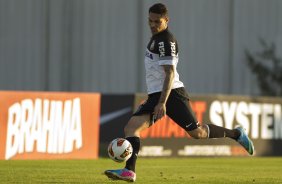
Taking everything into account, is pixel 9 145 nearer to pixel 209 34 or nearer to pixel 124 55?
pixel 124 55

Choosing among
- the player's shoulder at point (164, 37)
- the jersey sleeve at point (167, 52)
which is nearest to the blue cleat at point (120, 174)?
the jersey sleeve at point (167, 52)

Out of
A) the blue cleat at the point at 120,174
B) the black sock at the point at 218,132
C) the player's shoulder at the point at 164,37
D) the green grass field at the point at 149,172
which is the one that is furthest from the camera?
the green grass field at the point at 149,172

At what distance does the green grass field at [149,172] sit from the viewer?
12266mm

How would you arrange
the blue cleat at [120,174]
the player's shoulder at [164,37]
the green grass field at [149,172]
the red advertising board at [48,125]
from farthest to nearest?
the red advertising board at [48,125], the green grass field at [149,172], the player's shoulder at [164,37], the blue cleat at [120,174]

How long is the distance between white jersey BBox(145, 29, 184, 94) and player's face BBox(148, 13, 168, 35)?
0.05 metres

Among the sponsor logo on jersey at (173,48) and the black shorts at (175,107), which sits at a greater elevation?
the sponsor logo on jersey at (173,48)

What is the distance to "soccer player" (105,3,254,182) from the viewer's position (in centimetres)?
1049

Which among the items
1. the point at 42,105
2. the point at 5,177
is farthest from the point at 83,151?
the point at 5,177

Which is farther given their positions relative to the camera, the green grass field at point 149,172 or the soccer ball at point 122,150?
the green grass field at point 149,172

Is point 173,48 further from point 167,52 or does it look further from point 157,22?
point 157,22

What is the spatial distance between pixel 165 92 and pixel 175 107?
457 mm

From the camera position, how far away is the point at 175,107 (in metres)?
10.9

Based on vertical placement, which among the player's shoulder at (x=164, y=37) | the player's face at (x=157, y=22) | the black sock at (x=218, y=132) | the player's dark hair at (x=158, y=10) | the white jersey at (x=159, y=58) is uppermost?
the player's dark hair at (x=158, y=10)

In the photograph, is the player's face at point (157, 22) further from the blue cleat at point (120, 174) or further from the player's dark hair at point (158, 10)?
the blue cleat at point (120, 174)
